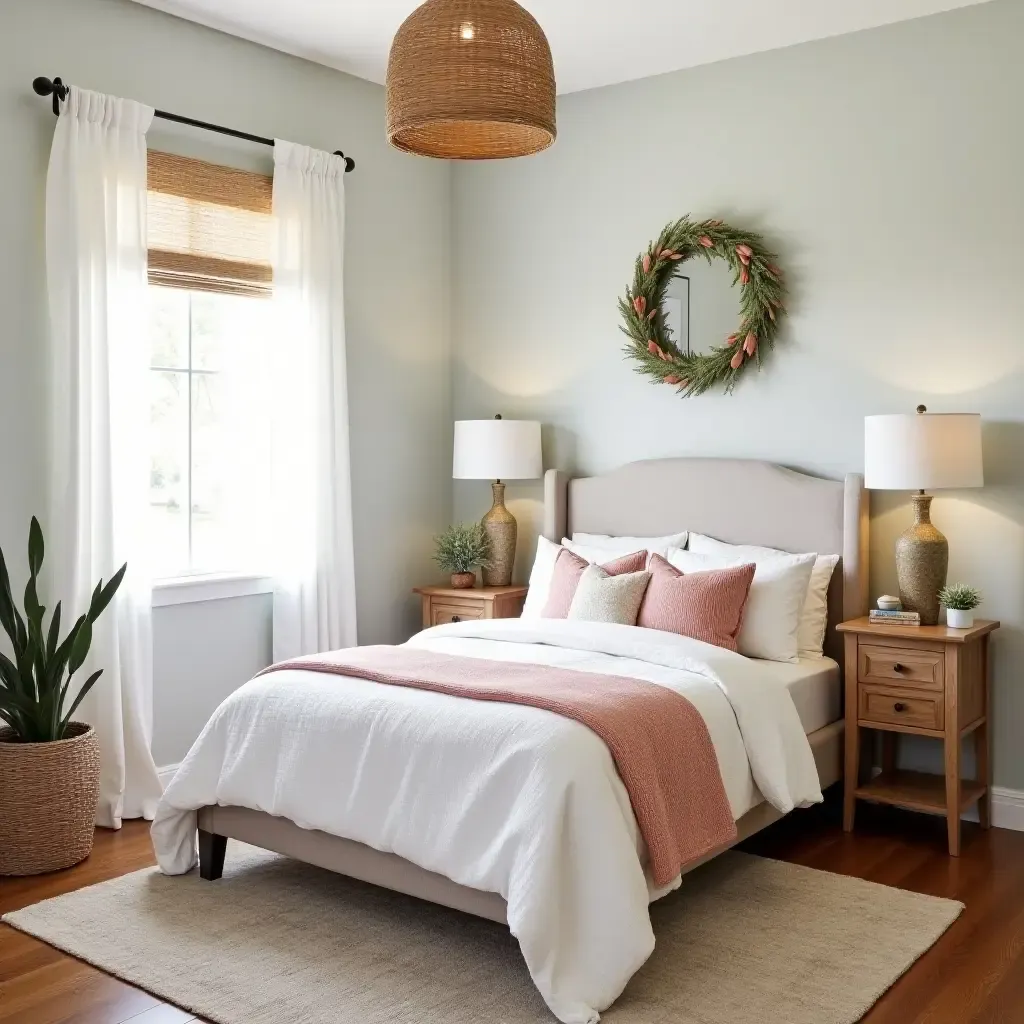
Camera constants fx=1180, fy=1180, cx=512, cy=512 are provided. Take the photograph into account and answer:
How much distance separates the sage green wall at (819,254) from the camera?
4164mm

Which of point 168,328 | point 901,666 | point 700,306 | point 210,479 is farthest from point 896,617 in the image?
point 168,328

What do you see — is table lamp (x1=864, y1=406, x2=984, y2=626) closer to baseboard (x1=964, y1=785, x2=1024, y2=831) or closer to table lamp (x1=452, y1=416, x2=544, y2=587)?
baseboard (x1=964, y1=785, x2=1024, y2=831)

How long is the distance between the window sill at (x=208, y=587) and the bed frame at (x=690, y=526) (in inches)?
43.5

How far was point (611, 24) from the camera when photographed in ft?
14.5

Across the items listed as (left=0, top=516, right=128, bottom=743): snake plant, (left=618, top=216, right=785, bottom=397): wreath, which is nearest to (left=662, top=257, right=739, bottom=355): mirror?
(left=618, top=216, right=785, bottom=397): wreath

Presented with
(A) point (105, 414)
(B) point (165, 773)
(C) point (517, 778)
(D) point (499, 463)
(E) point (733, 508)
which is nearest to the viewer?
(C) point (517, 778)

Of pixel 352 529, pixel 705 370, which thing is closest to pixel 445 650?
pixel 352 529

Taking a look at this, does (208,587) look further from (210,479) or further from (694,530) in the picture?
(694,530)

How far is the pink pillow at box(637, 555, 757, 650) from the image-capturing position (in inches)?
157

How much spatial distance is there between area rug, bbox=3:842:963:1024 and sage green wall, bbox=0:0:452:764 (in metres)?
1.20

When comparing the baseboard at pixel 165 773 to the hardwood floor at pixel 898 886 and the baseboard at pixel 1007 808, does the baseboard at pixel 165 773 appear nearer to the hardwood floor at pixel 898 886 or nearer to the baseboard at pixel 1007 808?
the hardwood floor at pixel 898 886

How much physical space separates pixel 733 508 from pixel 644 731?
5.84ft

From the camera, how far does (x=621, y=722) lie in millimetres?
3027

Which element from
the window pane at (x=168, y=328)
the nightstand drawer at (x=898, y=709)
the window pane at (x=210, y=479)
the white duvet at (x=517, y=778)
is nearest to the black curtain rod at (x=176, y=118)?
the window pane at (x=168, y=328)
